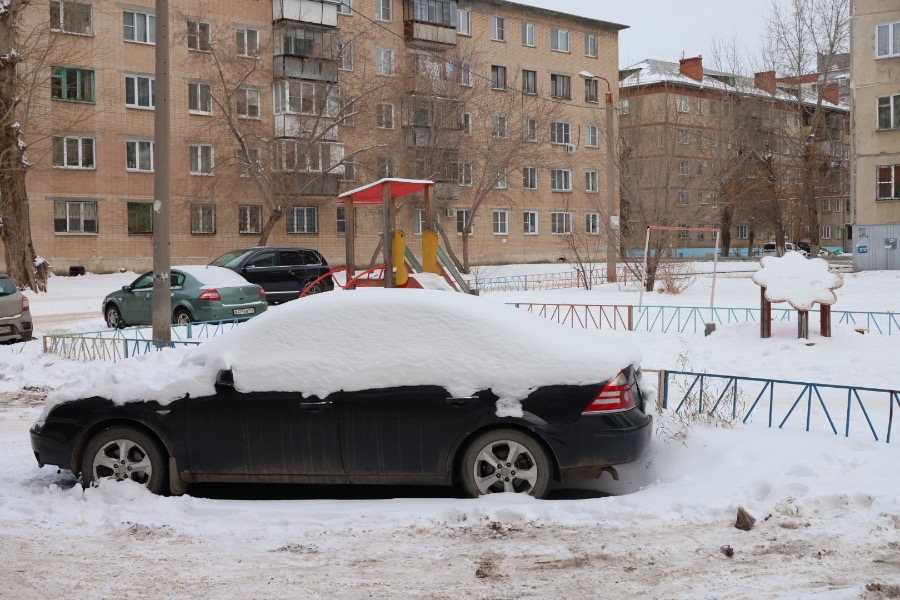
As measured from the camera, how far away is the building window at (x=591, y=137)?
58.8 m

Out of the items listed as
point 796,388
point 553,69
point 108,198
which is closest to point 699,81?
point 553,69

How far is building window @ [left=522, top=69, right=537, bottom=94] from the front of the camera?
55.5 metres

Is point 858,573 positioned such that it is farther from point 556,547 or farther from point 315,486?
point 315,486

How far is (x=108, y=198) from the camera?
4031cm

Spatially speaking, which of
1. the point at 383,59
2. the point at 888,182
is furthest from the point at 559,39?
the point at 888,182

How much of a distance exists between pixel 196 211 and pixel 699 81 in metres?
43.9

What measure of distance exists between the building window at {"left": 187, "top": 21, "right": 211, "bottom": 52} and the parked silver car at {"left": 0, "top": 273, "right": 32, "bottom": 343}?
1023 inches

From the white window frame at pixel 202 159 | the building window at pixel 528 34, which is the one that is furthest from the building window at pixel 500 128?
the white window frame at pixel 202 159

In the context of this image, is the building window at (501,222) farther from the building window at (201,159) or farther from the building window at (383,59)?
the building window at (201,159)

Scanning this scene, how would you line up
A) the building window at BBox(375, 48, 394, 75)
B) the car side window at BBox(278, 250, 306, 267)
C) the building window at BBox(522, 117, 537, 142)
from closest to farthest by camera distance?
the car side window at BBox(278, 250, 306, 267), the building window at BBox(375, 48, 394, 75), the building window at BBox(522, 117, 537, 142)

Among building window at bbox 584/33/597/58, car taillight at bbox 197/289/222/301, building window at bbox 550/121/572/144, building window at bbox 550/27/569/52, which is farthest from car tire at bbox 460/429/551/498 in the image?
building window at bbox 584/33/597/58

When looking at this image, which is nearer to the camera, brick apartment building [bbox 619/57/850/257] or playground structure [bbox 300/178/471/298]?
playground structure [bbox 300/178/471/298]

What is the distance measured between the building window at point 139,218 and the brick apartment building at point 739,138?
20187 millimetres

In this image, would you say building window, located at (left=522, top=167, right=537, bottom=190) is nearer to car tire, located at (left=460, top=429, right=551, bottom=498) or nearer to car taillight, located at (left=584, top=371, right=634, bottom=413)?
car taillight, located at (left=584, top=371, right=634, bottom=413)
